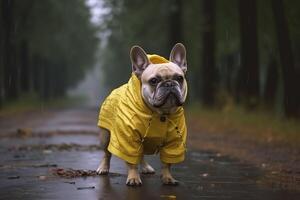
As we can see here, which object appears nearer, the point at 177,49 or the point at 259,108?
the point at 177,49

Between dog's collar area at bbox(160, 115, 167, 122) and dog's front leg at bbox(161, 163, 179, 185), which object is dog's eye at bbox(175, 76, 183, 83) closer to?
dog's collar area at bbox(160, 115, 167, 122)

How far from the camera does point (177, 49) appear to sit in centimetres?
821

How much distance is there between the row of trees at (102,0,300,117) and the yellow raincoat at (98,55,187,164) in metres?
10.6

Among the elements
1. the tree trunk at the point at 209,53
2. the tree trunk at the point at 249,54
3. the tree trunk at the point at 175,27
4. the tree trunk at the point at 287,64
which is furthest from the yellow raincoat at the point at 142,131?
the tree trunk at the point at 175,27

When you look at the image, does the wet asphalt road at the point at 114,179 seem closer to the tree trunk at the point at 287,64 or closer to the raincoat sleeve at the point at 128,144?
the raincoat sleeve at the point at 128,144

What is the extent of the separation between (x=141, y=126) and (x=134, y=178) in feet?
2.00

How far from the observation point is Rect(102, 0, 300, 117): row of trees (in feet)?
60.9

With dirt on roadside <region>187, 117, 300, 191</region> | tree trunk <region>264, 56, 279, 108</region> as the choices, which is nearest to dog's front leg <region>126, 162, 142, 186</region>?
dirt on roadside <region>187, 117, 300, 191</region>

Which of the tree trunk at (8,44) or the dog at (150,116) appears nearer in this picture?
the dog at (150,116)

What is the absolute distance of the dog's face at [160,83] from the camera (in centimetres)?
746

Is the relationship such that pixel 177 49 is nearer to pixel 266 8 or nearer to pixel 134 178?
pixel 134 178

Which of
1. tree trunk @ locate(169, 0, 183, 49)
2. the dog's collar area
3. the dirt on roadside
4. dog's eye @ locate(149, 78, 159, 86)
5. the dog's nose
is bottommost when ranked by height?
the dirt on roadside

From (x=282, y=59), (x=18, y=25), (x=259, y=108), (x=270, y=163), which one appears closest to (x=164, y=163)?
(x=270, y=163)

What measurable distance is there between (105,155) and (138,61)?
1.72 m
